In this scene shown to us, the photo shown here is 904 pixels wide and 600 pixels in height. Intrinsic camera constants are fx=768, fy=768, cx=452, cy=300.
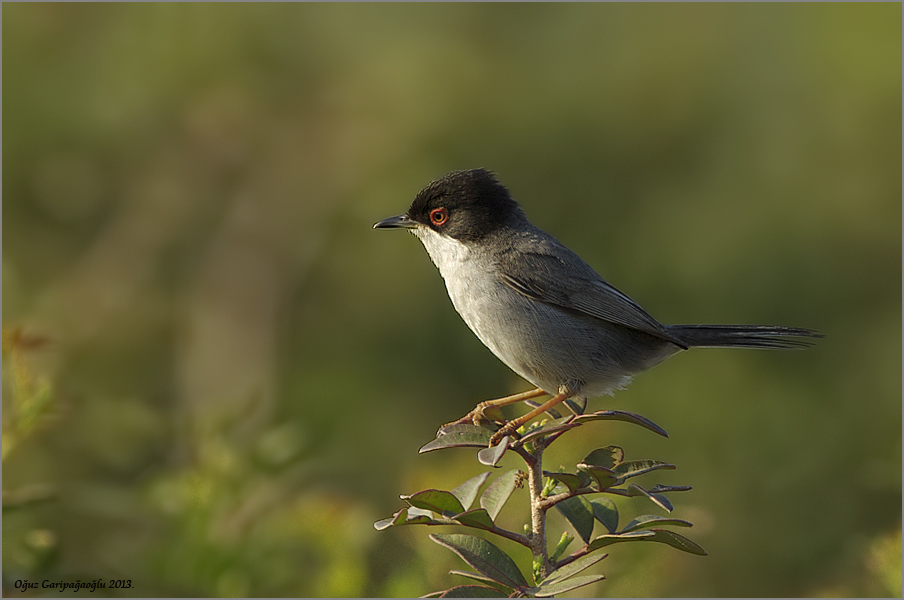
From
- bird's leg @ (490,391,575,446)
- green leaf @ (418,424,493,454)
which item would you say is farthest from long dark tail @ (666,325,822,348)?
green leaf @ (418,424,493,454)

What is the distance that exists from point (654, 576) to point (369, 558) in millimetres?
1161

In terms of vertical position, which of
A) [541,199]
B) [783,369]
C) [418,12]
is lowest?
[783,369]

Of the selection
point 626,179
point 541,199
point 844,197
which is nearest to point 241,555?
point 541,199

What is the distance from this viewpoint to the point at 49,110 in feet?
21.5

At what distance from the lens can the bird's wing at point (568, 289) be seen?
367 cm

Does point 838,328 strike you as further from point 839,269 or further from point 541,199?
point 541,199

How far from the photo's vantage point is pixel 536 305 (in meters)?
3.65

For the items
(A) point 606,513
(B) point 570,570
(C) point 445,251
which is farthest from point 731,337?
(B) point 570,570

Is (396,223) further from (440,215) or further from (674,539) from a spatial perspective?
(674,539)

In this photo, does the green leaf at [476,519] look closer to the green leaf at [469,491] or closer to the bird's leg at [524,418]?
the green leaf at [469,491]

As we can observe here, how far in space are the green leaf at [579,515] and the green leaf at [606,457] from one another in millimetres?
151

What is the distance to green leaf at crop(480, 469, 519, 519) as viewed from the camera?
2.02m

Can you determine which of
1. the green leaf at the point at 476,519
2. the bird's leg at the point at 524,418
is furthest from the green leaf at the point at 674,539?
the bird's leg at the point at 524,418

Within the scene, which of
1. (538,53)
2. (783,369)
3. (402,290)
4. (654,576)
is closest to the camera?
(654,576)
